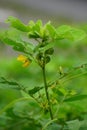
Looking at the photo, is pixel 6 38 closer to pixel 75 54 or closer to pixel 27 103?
pixel 27 103

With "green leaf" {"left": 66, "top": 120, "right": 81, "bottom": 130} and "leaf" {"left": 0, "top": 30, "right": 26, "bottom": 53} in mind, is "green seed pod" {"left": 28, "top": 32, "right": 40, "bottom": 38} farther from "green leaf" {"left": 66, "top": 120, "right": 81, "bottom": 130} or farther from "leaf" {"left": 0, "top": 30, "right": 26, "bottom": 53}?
"green leaf" {"left": 66, "top": 120, "right": 81, "bottom": 130}

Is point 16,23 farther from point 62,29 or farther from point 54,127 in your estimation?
point 54,127

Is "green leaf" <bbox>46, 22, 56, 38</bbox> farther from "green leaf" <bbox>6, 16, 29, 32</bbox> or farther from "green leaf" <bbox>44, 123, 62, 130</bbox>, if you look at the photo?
"green leaf" <bbox>44, 123, 62, 130</bbox>

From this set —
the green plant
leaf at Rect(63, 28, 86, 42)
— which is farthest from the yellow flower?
leaf at Rect(63, 28, 86, 42)

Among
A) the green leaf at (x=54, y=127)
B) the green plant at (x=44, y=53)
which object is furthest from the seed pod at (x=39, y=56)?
the green leaf at (x=54, y=127)

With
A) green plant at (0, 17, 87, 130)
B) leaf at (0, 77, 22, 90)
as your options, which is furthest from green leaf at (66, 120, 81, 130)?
leaf at (0, 77, 22, 90)

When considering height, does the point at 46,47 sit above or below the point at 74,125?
above

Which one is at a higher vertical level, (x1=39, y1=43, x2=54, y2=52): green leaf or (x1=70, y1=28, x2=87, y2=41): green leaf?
(x1=70, y1=28, x2=87, y2=41): green leaf

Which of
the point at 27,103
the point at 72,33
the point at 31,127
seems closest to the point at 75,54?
the point at 27,103

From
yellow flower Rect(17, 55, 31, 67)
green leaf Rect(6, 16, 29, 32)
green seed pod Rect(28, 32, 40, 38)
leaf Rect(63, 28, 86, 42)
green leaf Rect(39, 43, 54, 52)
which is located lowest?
yellow flower Rect(17, 55, 31, 67)

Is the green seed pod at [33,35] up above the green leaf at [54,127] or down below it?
above

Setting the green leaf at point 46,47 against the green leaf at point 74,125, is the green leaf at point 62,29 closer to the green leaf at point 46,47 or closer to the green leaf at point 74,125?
the green leaf at point 46,47

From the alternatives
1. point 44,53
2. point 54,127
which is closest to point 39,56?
point 44,53
